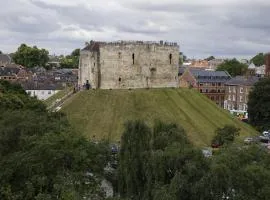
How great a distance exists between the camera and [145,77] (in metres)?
72.0

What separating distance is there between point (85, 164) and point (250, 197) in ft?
33.8

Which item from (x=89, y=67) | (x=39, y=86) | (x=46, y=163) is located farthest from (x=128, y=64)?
(x=39, y=86)

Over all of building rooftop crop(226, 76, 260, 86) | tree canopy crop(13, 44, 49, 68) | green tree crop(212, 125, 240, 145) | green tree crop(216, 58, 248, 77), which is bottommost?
green tree crop(212, 125, 240, 145)

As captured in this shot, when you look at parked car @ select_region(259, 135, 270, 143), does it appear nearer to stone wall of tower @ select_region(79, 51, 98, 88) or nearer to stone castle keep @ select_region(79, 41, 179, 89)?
stone castle keep @ select_region(79, 41, 179, 89)

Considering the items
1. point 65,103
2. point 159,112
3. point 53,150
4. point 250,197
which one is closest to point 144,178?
point 53,150

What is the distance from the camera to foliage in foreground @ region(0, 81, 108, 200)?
29.3m

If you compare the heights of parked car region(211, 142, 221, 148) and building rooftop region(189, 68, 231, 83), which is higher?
building rooftop region(189, 68, 231, 83)

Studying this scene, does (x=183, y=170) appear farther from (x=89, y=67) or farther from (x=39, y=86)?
(x=39, y=86)

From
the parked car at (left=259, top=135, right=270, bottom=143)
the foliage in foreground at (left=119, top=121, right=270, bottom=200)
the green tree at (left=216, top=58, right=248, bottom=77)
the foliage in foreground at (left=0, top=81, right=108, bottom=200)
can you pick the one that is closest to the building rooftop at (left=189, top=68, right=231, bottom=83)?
the green tree at (left=216, top=58, right=248, bottom=77)

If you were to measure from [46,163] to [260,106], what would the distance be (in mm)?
54971

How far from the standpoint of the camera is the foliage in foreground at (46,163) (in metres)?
29.3

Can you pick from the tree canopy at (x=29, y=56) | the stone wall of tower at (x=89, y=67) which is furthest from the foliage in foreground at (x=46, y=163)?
the tree canopy at (x=29, y=56)

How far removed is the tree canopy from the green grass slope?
87.5m

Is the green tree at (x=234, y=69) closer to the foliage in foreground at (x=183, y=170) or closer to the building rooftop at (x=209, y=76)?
the building rooftop at (x=209, y=76)
